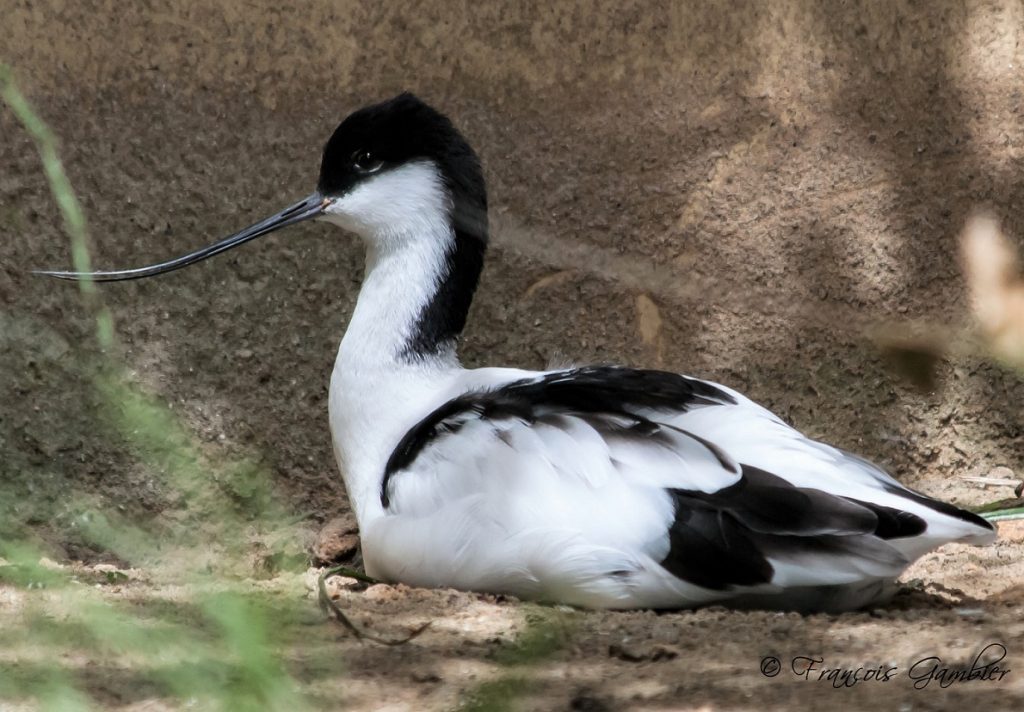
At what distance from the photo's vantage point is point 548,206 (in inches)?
168

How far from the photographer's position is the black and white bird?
116 inches

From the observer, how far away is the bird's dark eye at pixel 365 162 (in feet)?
12.4

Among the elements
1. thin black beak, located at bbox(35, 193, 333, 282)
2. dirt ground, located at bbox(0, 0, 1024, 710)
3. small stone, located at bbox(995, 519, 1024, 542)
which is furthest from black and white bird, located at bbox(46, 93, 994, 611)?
small stone, located at bbox(995, 519, 1024, 542)

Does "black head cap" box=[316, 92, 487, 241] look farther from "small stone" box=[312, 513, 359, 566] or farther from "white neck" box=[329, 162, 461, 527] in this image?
"small stone" box=[312, 513, 359, 566]

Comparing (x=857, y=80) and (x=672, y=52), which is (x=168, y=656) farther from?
(x=857, y=80)

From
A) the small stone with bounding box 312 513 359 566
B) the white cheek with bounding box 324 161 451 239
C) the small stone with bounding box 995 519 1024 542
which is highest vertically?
the white cheek with bounding box 324 161 451 239

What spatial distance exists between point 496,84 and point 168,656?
231cm

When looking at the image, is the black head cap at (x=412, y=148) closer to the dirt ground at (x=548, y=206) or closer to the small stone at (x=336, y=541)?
the dirt ground at (x=548, y=206)

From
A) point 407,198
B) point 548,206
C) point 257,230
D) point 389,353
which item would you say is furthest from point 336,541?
point 548,206

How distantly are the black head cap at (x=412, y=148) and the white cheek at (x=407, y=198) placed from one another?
0.07 ft

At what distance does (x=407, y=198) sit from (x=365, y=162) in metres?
0.15

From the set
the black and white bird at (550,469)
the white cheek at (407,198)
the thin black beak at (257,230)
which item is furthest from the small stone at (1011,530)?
the thin black beak at (257,230)

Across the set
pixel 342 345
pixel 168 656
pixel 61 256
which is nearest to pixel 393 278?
pixel 342 345

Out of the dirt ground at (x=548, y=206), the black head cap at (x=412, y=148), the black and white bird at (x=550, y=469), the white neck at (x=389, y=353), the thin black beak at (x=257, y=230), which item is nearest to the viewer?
the black and white bird at (x=550, y=469)
